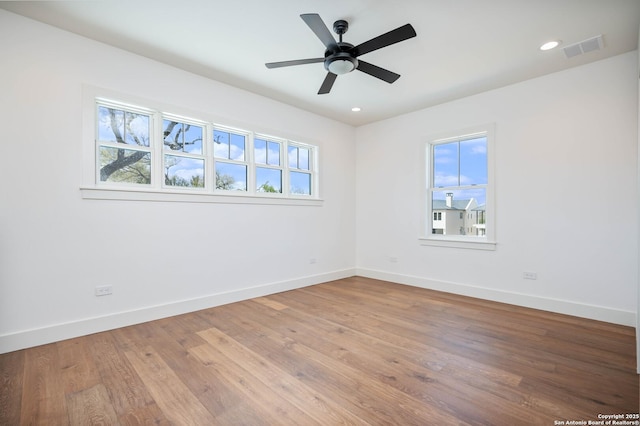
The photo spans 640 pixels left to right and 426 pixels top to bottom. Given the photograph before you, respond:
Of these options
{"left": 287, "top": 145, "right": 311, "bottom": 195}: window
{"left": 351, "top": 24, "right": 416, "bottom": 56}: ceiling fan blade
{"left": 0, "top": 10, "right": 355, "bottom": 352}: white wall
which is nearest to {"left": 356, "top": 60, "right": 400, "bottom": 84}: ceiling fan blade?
{"left": 351, "top": 24, "right": 416, "bottom": 56}: ceiling fan blade

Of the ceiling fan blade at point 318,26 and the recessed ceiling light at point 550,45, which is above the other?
the recessed ceiling light at point 550,45

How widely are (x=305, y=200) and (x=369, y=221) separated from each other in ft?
4.66

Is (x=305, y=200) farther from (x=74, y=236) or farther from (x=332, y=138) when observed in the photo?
(x=74, y=236)

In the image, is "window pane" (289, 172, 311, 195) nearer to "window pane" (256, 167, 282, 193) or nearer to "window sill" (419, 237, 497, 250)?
"window pane" (256, 167, 282, 193)

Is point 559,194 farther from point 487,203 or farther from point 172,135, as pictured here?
point 172,135

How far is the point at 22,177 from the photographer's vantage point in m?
2.59

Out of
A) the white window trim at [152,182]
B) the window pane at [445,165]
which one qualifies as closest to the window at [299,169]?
the white window trim at [152,182]

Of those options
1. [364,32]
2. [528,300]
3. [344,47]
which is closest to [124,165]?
[344,47]

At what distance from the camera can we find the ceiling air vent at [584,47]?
113 inches

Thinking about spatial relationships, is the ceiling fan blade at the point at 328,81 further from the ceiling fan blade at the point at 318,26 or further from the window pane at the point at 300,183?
the window pane at the point at 300,183

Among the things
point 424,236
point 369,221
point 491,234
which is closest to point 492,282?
point 491,234

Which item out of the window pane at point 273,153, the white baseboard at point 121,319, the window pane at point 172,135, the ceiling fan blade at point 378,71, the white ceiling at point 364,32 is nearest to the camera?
the white ceiling at point 364,32

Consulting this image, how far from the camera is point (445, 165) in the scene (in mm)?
4734

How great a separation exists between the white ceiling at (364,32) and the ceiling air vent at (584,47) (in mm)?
56
